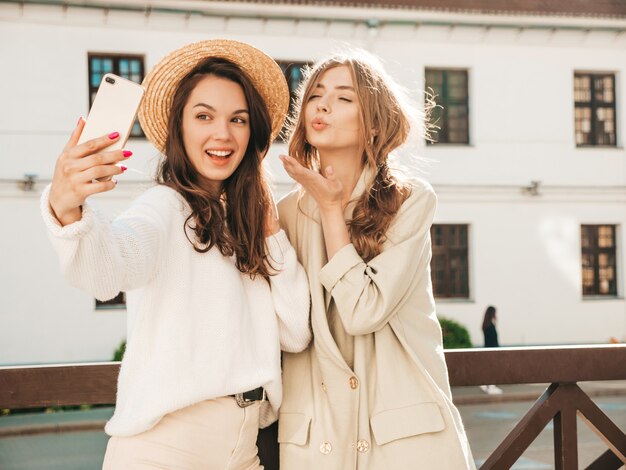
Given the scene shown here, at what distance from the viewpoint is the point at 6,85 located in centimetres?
1505

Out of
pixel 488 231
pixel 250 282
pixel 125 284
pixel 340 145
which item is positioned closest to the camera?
pixel 125 284

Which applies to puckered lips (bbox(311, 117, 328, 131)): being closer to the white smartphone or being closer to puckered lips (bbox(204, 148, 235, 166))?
puckered lips (bbox(204, 148, 235, 166))

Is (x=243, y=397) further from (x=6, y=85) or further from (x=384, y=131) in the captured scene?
(x=6, y=85)

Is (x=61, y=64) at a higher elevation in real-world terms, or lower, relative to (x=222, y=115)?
higher

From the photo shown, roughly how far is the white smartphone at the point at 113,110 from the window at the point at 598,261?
58.2ft

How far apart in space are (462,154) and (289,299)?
15474 mm

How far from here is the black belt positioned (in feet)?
7.16

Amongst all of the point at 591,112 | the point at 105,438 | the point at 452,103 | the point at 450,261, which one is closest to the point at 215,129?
the point at 105,438

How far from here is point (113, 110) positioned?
1772 mm

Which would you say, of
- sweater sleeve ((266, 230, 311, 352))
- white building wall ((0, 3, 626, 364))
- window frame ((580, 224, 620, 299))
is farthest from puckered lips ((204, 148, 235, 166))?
window frame ((580, 224, 620, 299))

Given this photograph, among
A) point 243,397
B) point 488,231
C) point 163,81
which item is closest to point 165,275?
point 243,397

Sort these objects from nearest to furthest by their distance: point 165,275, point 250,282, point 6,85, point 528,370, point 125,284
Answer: point 125,284, point 165,275, point 250,282, point 528,370, point 6,85

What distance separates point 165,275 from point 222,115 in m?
0.56

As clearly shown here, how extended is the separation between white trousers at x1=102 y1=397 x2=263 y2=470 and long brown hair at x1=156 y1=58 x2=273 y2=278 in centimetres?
40
